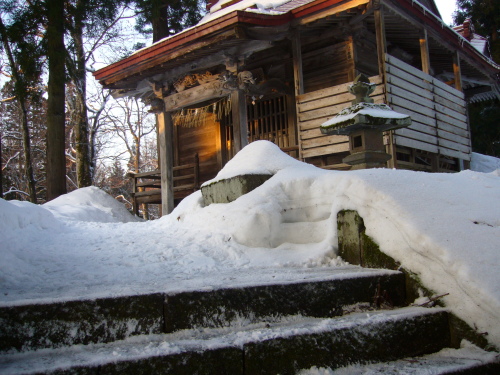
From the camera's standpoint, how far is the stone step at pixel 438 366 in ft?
6.38

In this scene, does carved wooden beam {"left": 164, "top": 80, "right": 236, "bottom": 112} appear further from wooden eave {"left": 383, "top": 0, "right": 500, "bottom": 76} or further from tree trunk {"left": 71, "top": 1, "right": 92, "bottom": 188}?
tree trunk {"left": 71, "top": 1, "right": 92, "bottom": 188}

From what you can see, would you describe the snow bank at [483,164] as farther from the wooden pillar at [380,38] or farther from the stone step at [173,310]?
the stone step at [173,310]

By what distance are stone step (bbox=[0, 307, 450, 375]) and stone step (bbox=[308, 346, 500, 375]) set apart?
0.16 feet

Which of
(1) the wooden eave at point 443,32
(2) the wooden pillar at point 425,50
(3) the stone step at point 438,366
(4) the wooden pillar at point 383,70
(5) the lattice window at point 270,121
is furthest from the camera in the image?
(5) the lattice window at point 270,121

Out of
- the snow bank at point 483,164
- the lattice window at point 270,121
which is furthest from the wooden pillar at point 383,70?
the snow bank at point 483,164

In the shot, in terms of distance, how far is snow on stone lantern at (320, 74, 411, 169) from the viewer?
16.9 ft

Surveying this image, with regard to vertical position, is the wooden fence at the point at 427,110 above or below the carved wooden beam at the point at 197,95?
below

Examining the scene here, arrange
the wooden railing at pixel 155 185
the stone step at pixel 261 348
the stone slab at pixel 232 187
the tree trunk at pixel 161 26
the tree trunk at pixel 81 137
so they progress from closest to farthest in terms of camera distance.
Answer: the stone step at pixel 261 348 → the stone slab at pixel 232 187 → the wooden railing at pixel 155 185 → the tree trunk at pixel 81 137 → the tree trunk at pixel 161 26

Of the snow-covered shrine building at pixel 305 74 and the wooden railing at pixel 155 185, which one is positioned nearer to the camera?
the snow-covered shrine building at pixel 305 74

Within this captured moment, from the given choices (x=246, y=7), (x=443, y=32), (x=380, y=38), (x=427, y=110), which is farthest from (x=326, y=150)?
(x=443, y=32)

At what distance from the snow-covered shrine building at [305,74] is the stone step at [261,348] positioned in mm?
5536

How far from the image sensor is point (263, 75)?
33.7 ft

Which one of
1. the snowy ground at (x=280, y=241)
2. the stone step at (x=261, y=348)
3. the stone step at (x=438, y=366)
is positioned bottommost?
the stone step at (x=438, y=366)

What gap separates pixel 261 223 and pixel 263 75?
698 centimetres
